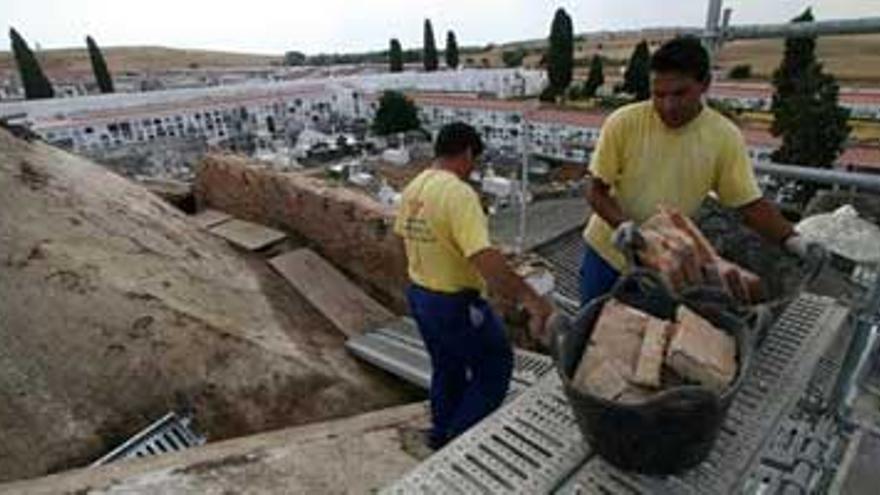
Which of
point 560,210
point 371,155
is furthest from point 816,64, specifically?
point 371,155

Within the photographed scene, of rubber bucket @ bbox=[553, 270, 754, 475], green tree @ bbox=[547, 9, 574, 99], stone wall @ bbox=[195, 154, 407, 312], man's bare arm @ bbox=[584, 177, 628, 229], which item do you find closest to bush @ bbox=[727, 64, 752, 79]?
green tree @ bbox=[547, 9, 574, 99]

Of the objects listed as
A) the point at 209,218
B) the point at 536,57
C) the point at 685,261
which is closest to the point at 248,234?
the point at 209,218

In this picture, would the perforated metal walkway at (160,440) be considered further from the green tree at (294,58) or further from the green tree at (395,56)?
the green tree at (294,58)

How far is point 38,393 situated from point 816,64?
57.9 ft

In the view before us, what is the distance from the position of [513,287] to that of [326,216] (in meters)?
3.00

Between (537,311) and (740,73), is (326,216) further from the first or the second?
(740,73)

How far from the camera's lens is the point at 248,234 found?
5.12 metres

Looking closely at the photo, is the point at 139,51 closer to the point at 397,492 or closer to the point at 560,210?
the point at 560,210

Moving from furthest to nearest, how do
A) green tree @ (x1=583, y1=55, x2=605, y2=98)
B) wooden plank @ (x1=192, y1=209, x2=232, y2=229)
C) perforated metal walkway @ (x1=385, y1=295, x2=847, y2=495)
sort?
green tree @ (x1=583, y1=55, x2=605, y2=98) < wooden plank @ (x1=192, y1=209, x2=232, y2=229) < perforated metal walkway @ (x1=385, y1=295, x2=847, y2=495)

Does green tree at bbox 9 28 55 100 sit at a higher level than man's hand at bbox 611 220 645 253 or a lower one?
higher

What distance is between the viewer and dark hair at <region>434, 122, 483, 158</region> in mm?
2391

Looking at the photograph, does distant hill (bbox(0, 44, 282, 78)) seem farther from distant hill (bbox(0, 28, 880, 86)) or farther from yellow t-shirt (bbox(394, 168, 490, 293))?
yellow t-shirt (bbox(394, 168, 490, 293))

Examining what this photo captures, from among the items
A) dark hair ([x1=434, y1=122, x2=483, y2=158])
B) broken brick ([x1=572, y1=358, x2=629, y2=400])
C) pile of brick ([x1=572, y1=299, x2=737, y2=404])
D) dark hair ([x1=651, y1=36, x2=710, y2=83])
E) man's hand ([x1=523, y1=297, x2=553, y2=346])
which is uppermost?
dark hair ([x1=651, y1=36, x2=710, y2=83])

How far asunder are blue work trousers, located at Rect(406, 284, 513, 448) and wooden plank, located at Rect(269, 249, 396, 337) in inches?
62.1
